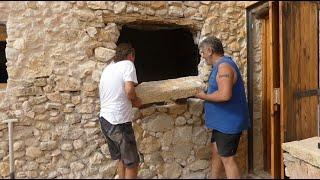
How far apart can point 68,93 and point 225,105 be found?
1.72 m

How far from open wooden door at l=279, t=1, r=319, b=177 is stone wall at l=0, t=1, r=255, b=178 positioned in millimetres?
1198

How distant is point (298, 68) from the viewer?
403 centimetres

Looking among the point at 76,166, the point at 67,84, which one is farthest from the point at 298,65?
the point at 76,166

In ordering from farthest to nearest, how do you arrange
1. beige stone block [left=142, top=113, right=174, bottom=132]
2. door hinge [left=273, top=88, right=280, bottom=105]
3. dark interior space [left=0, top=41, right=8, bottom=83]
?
dark interior space [left=0, top=41, right=8, bottom=83] < beige stone block [left=142, top=113, right=174, bottom=132] < door hinge [left=273, top=88, right=280, bottom=105]

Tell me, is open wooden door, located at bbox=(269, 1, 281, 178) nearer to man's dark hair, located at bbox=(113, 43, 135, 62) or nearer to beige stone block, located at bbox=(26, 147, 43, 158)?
man's dark hair, located at bbox=(113, 43, 135, 62)

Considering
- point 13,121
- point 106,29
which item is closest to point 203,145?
point 106,29

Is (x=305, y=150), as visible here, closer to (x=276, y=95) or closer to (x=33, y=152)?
(x=276, y=95)

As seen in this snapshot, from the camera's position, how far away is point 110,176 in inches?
165

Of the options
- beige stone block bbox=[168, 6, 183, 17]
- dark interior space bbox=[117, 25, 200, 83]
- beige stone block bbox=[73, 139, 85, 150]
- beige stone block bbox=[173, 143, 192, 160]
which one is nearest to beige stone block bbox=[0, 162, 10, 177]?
beige stone block bbox=[73, 139, 85, 150]

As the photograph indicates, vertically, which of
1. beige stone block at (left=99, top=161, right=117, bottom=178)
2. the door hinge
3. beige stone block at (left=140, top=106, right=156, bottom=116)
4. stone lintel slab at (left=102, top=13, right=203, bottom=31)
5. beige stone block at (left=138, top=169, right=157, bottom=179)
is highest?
stone lintel slab at (left=102, top=13, right=203, bottom=31)

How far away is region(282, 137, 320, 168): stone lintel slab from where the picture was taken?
12.0ft

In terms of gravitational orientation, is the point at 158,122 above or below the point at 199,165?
above

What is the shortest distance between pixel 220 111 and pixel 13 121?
212 cm

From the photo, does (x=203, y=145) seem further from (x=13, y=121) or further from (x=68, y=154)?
(x=13, y=121)
